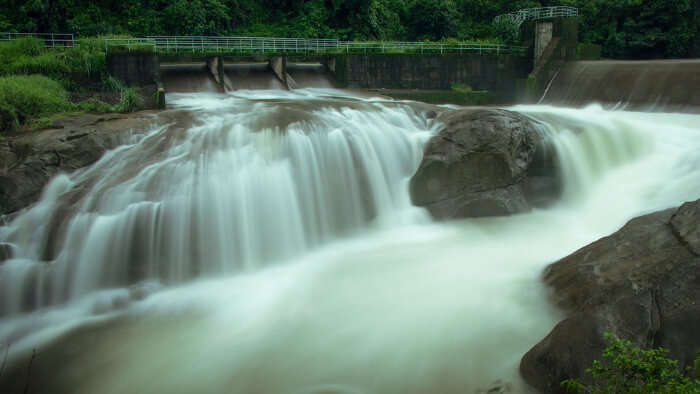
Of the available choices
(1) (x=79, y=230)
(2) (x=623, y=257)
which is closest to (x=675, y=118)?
(2) (x=623, y=257)

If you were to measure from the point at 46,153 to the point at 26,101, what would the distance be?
2753 mm

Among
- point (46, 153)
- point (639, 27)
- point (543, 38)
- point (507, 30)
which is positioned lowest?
point (46, 153)

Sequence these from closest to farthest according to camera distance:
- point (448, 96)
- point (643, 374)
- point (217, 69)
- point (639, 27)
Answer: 1. point (643, 374)
2. point (217, 69)
3. point (448, 96)
4. point (639, 27)

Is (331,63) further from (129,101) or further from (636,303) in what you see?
(636,303)

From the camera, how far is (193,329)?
710cm

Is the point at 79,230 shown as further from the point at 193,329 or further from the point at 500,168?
the point at 500,168

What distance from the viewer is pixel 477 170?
1065 cm

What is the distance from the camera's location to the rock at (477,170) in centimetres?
1062

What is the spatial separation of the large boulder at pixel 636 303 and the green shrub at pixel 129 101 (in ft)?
40.1

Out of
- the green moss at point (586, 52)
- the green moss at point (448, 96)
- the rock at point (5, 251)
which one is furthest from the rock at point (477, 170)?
the green moss at point (586, 52)

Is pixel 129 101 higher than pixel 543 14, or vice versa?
pixel 543 14

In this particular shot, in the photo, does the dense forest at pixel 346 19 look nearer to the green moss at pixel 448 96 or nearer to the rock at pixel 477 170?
the green moss at pixel 448 96

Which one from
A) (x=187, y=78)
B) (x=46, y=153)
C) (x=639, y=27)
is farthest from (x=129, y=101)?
(x=639, y=27)

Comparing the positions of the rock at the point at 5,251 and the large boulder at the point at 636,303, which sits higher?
the large boulder at the point at 636,303
